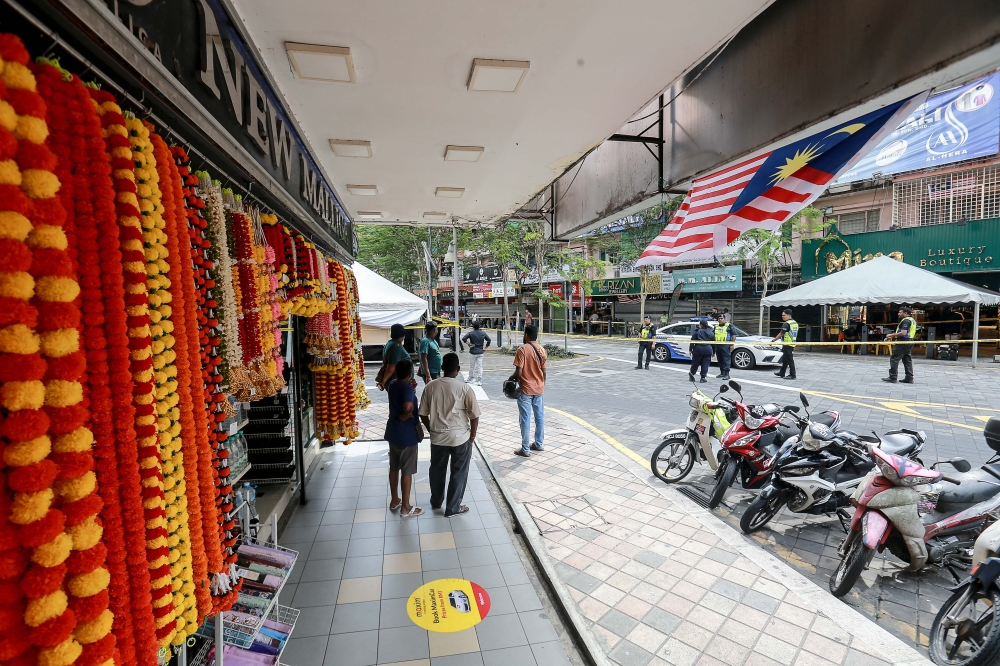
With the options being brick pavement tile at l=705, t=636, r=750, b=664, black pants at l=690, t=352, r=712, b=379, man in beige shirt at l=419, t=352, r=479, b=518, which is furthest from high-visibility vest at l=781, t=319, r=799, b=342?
brick pavement tile at l=705, t=636, r=750, b=664

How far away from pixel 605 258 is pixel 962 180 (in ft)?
54.7

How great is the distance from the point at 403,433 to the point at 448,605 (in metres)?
1.78

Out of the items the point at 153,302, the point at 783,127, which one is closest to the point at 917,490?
the point at 783,127

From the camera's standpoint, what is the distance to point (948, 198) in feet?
56.9

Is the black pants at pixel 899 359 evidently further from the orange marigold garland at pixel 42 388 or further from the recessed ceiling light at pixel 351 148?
the orange marigold garland at pixel 42 388

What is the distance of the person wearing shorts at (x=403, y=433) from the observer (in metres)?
4.87

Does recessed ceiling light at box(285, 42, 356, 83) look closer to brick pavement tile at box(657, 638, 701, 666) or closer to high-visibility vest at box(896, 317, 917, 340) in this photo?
brick pavement tile at box(657, 638, 701, 666)

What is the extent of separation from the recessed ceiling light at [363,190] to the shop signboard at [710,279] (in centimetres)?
2042

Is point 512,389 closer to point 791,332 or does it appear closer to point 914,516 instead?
point 914,516

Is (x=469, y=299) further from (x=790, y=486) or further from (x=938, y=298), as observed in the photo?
(x=790, y=486)

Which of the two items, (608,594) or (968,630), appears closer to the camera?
(968,630)

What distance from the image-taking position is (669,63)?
8.25 feet

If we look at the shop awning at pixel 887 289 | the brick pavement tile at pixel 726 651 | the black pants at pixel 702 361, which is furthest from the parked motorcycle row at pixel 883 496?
the shop awning at pixel 887 289

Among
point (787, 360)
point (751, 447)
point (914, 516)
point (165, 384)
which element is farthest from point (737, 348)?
point (165, 384)
